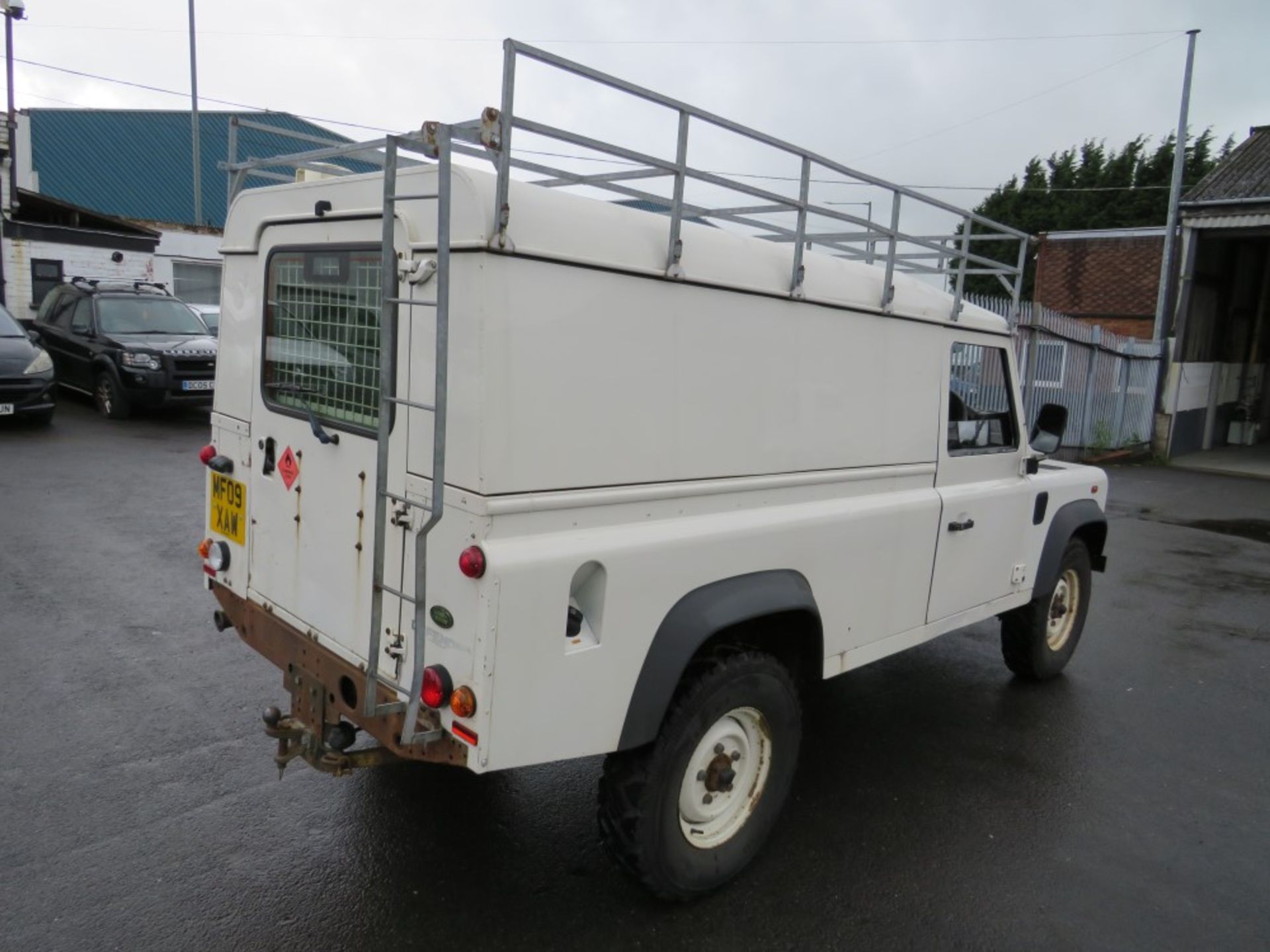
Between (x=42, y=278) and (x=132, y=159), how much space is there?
1786cm

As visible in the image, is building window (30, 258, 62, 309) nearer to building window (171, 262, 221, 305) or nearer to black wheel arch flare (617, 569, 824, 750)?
Result: building window (171, 262, 221, 305)

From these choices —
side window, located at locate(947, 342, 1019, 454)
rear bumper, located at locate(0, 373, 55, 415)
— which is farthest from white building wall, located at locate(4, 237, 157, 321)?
side window, located at locate(947, 342, 1019, 454)

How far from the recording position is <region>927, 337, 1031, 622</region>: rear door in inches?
168

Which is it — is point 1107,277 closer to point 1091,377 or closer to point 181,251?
point 1091,377

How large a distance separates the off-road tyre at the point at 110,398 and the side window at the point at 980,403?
1175 centimetres

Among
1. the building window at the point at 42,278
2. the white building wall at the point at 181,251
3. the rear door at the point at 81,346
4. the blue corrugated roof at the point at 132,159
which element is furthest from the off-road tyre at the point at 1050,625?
the blue corrugated roof at the point at 132,159

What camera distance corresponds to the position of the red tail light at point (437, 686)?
2625 mm

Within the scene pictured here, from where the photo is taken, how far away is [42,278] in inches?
675

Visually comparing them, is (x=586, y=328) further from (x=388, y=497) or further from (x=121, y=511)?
(x=121, y=511)

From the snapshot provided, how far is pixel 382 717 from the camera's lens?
282 centimetres

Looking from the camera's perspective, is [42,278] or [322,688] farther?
[42,278]

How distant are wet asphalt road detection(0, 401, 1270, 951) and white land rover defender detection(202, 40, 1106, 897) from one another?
14.2 inches

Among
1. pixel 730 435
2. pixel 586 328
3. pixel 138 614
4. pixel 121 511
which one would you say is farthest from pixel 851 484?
pixel 121 511

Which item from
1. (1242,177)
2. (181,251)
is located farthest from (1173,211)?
(181,251)
